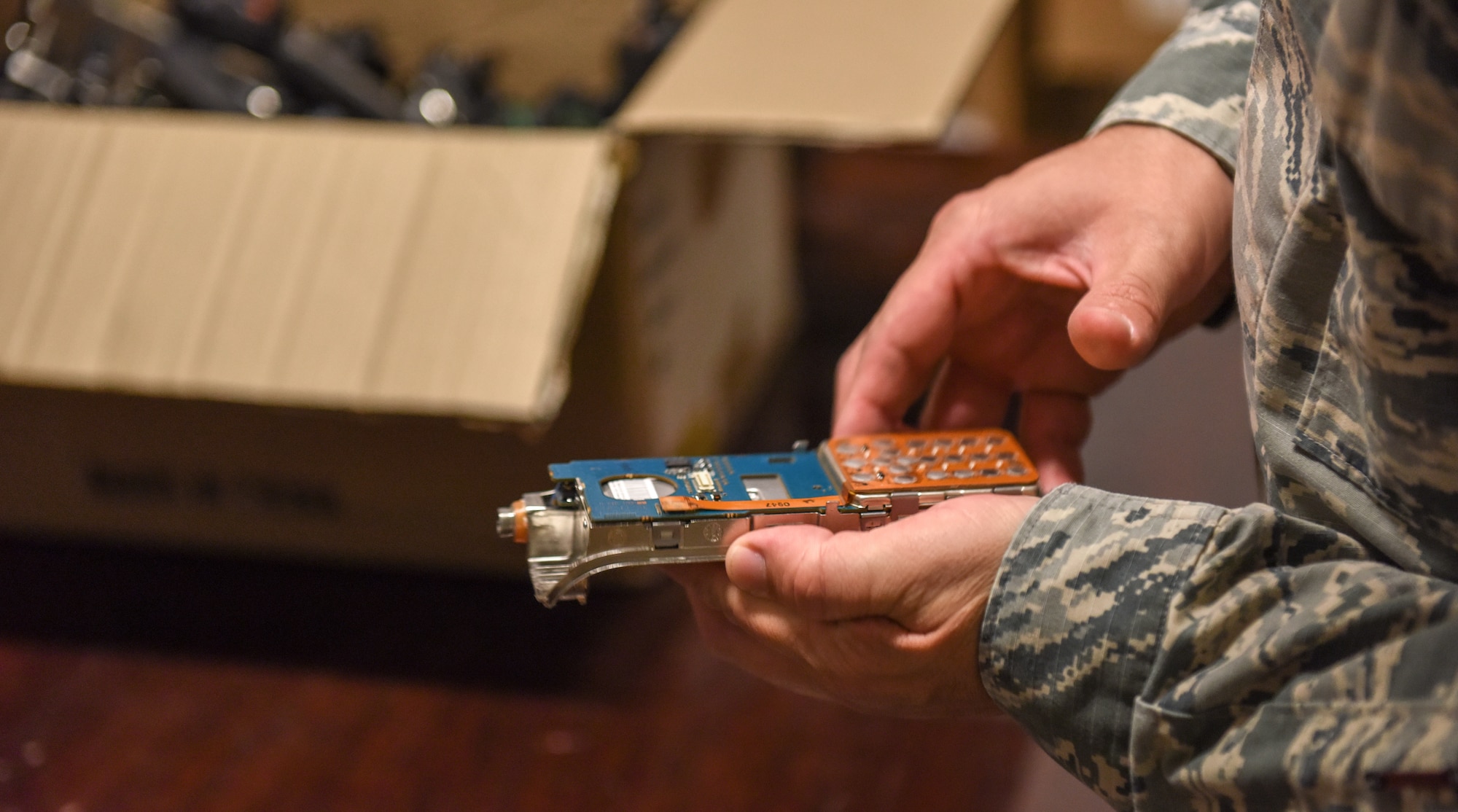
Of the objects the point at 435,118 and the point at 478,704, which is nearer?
the point at 478,704

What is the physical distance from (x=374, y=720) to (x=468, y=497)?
0.18 m

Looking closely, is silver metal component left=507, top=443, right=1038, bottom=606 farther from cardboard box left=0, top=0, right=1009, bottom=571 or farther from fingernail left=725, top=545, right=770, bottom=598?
cardboard box left=0, top=0, right=1009, bottom=571

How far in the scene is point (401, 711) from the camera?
86 centimetres

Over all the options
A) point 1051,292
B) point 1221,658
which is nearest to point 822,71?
point 1051,292

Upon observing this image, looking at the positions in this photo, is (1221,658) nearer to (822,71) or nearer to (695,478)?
(695,478)

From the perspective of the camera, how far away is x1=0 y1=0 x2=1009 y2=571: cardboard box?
768 millimetres

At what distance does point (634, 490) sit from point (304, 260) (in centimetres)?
45

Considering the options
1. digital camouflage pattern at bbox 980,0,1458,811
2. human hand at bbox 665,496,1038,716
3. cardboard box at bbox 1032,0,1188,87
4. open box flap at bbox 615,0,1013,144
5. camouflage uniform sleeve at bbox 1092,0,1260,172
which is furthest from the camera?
cardboard box at bbox 1032,0,1188,87

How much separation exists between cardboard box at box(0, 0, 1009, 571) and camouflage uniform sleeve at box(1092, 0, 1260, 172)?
18cm

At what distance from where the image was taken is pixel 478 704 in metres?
0.87

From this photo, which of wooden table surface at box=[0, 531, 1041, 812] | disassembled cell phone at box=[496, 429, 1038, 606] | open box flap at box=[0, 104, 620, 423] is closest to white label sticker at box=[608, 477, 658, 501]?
disassembled cell phone at box=[496, 429, 1038, 606]

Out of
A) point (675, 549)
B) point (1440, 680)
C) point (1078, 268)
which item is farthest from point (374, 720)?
point (1440, 680)

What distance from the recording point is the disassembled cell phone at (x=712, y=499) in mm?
451

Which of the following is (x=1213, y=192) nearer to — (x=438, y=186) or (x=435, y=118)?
(x=438, y=186)
